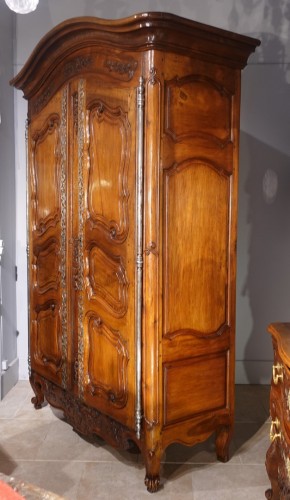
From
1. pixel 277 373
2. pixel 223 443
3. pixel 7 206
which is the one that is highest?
pixel 7 206

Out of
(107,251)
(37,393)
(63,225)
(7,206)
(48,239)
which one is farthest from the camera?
(7,206)

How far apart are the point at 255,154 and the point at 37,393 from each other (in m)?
2.29

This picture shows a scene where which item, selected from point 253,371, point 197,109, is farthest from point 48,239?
point 253,371

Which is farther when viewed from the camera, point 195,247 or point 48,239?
point 48,239

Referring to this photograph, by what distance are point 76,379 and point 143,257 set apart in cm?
91

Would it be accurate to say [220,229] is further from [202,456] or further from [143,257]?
[202,456]

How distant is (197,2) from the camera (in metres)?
3.68

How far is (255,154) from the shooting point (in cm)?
373

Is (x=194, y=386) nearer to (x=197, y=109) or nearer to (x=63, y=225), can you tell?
(x=63, y=225)

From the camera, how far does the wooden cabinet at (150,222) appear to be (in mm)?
2236

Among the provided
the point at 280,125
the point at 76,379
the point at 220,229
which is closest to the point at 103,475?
the point at 76,379

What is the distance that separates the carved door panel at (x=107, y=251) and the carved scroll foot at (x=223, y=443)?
1.74 ft

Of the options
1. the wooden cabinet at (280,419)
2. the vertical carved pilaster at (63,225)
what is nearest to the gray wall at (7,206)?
the vertical carved pilaster at (63,225)

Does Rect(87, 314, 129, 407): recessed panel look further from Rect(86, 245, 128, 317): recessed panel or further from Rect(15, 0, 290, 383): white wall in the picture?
Rect(15, 0, 290, 383): white wall
